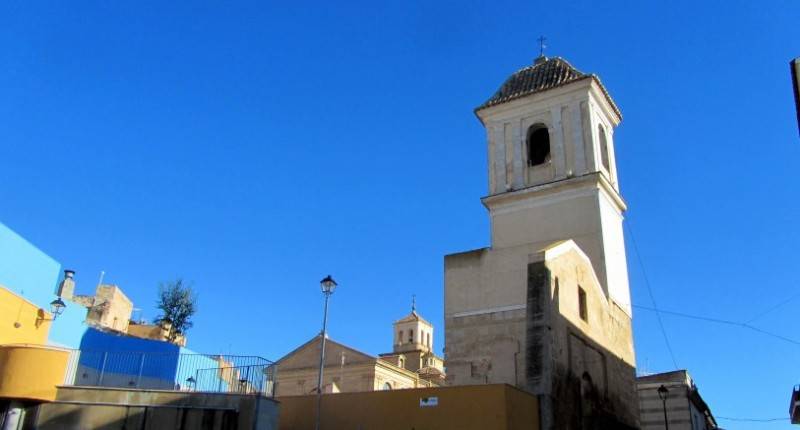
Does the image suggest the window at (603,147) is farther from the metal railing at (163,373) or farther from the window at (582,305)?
the metal railing at (163,373)

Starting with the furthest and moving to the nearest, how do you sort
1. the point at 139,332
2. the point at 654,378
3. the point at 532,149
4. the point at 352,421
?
the point at 139,332 → the point at 654,378 → the point at 532,149 → the point at 352,421

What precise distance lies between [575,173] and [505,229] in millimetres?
3357

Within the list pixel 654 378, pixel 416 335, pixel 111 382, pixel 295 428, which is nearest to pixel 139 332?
pixel 111 382

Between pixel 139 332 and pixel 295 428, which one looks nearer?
pixel 295 428

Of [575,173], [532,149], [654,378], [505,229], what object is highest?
[532,149]

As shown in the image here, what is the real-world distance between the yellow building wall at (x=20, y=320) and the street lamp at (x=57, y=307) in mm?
270

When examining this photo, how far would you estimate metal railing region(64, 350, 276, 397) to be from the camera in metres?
17.2

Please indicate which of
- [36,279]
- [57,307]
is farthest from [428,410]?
[36,279]

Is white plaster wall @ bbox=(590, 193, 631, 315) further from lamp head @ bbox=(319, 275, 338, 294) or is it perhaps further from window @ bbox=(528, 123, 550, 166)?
lamp head @ bbox=(319, 275, 338, 294)

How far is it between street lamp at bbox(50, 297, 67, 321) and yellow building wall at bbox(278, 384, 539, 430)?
804cm

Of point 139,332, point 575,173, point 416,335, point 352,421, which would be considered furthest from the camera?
point 416,335

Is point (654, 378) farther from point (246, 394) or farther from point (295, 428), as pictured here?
point (246, 394)

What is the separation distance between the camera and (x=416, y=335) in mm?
75375

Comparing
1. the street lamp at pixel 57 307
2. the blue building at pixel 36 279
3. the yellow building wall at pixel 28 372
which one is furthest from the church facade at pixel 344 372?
the yellow building wall at pixel 28 372
